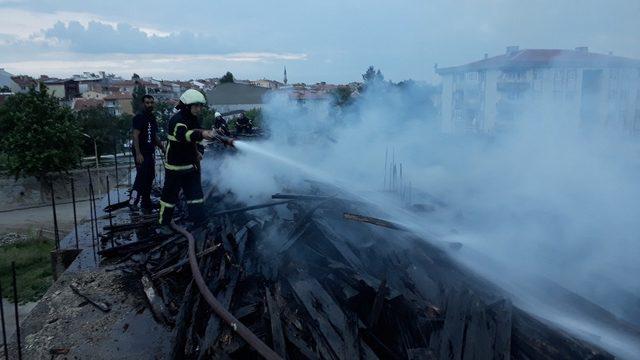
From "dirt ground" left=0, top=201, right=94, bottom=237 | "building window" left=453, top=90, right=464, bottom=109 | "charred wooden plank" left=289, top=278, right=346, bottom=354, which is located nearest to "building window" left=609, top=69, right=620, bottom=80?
"building window" left=453, top=90, right=464, bottom=109

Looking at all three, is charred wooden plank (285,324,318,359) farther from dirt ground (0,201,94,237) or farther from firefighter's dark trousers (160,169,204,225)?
dirt ground (0,201,94,237)

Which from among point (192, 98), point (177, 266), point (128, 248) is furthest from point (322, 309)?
point (192, 98)

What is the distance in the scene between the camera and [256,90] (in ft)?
201

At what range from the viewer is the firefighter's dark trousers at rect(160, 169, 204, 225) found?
595cm

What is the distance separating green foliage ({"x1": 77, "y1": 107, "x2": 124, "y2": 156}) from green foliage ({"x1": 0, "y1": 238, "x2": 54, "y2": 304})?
15892 millimetres

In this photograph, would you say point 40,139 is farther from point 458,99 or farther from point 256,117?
point 458,99

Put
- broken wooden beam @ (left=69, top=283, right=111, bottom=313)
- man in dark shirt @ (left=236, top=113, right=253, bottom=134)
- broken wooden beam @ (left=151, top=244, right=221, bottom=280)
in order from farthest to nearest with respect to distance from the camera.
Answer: man in dark shirt @ (left=236, top=113, right=253, bottom=134) → broken wooden beam @ (left=151, top=244, right=221, bottom=280) → broken wooden beam @ (left=69, top=283, right=111, bottom=313)

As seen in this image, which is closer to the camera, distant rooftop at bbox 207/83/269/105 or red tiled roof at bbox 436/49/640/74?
red tiled roof at bbox 436/49/640/74

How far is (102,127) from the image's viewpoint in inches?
1448

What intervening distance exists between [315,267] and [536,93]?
798 inches

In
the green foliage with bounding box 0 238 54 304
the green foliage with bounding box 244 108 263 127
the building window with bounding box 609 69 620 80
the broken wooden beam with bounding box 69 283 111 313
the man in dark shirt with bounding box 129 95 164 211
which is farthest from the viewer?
the green foliage with bounding box 244 108 263 127

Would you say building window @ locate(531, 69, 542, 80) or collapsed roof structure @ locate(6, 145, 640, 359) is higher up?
building window @ locate(531, 69, 542, 80)

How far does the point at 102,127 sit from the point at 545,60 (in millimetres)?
32015

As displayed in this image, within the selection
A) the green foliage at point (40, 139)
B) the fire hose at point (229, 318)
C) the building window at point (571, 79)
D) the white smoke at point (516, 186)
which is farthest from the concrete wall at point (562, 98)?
the green foliage at point (40, 139)
